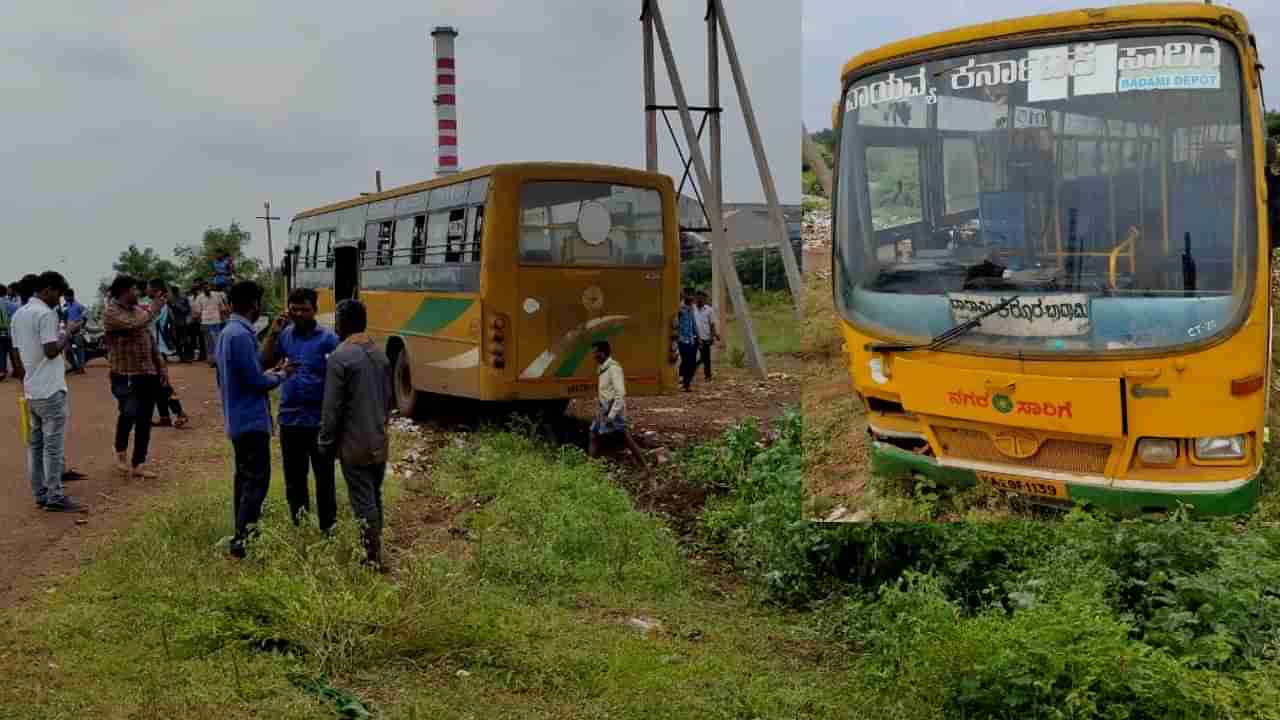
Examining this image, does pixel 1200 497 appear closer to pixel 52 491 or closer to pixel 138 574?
pixel 138 574

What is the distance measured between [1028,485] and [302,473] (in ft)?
12.8

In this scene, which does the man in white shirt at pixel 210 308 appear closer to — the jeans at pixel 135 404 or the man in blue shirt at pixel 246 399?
the jeans at pixel 135 404

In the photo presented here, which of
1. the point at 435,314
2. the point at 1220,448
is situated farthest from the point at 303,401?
the point at 435,314

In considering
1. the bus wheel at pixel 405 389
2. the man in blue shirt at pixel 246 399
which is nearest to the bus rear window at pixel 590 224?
the bus wheel at pixel 405 389

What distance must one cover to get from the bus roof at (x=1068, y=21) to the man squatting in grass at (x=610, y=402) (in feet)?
20.4

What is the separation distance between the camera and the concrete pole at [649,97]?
9875 millimetres

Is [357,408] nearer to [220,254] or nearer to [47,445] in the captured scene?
[47,445]

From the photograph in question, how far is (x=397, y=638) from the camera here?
529 cm

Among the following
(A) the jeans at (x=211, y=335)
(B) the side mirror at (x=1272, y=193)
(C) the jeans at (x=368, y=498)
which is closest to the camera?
(B) the side mirror at (x=1272, y=193)

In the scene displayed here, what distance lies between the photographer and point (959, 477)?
4387mm

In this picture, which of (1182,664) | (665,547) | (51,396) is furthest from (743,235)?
(1182,664)

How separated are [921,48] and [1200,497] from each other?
1.61m

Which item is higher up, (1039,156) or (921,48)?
(921,48)

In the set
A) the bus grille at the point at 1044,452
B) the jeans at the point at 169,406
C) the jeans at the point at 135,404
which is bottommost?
the jeans at the point at 169,406
